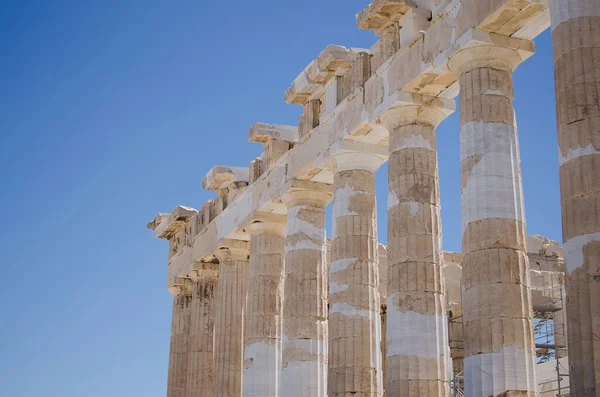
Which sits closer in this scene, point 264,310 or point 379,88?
point 379,88

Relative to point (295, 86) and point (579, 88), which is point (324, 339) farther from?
point (579, 88)

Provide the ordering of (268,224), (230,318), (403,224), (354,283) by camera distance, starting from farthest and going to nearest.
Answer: (230,318)
(268,224)
(354,283)
(403,224)

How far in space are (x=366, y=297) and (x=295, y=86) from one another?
8.19 meters

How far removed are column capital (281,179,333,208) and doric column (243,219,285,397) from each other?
2.79 m

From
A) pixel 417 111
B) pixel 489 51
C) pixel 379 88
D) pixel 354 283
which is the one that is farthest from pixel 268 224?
pixel 489 51

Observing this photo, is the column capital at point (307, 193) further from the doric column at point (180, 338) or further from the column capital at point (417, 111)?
the doric column at point (180, 338)

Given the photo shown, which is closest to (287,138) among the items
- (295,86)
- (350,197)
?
(295,86)

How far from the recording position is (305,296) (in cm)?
3312

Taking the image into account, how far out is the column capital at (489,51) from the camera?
82.1ft

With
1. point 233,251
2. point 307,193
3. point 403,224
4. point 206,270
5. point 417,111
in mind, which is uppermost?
point 417,111

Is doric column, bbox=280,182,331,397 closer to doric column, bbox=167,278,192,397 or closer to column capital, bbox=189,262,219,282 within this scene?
column capital, bbox=189,262,219,282

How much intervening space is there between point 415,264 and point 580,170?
25.9 ft

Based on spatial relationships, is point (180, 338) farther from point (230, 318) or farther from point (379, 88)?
point (379, 88)

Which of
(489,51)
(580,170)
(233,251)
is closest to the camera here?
(580,170)
